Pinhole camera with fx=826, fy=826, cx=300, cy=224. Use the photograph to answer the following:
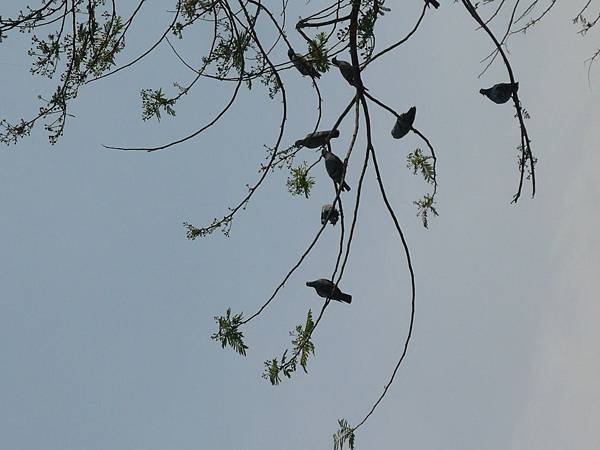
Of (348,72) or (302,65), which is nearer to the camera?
(348,72)

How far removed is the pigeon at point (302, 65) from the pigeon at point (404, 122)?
0.58 feet

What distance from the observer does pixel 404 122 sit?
4.77 ft

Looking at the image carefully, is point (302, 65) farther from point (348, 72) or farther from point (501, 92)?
point (501, 92)

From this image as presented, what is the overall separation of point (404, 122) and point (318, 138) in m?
0.15

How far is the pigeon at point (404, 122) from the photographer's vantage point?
1448 mm

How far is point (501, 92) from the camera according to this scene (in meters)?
1.48

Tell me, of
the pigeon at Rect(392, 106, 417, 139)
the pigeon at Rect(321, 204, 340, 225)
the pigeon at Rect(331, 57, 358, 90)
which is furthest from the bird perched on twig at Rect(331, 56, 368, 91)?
the pigeon at Rect(321, 204, 340, 225)

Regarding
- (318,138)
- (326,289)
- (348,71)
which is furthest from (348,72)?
(326,289)

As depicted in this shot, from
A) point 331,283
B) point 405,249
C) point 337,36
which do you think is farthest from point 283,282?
point 337,36

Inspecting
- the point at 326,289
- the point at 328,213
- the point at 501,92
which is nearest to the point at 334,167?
the point at 328,213

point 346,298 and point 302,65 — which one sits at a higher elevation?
point 302,65

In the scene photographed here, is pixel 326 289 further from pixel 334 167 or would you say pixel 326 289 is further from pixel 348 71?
pixel 348 71

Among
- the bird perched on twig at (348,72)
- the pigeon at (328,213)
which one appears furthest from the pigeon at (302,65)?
the pigeon at (328,213)

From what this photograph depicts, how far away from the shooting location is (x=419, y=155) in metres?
1.58
